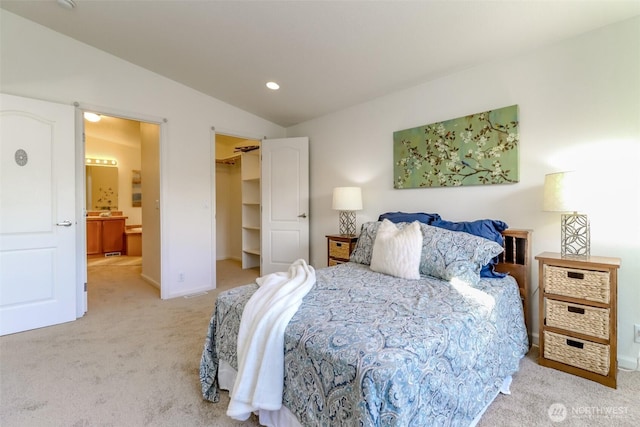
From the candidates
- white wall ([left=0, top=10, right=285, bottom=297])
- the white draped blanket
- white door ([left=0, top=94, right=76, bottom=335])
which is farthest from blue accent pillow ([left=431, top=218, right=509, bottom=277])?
white door ([left=0, top=94, right=76, bottom=335])

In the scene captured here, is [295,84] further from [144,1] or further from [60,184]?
[60,184]

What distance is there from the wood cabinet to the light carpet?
4.37m

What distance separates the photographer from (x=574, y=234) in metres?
2.17

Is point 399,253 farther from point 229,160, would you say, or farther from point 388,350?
point 229,160

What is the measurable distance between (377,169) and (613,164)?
78.8 inches

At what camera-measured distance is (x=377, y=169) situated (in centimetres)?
355

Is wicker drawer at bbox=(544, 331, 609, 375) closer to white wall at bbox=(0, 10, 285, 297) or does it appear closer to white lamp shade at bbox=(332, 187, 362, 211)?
white lamp shade at bbox=(332, 187, 362, 211)

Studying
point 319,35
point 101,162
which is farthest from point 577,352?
point 101,162

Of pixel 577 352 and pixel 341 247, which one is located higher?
pixel 341 247

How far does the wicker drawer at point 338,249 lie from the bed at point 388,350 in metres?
1.22

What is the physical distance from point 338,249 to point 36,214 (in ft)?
9.70

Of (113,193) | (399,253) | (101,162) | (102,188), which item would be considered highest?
(101,162)

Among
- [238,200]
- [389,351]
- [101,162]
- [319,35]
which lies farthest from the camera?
[101,162]

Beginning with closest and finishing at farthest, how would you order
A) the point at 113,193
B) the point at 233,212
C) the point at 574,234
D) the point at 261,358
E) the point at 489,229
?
1. the point at 261,358
2. the point at 574,234
3. the point at 489,229
4. the point at 233,212
5. the point at 113,193
